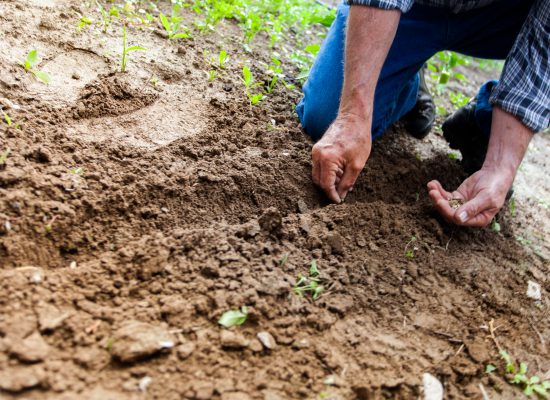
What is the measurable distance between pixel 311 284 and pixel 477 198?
0.89 m

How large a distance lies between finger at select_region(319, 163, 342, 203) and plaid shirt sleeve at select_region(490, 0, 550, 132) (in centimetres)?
85

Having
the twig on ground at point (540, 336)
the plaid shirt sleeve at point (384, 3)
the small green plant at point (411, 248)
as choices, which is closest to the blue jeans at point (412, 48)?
the plaid shirt sleeve at point (384, 3)

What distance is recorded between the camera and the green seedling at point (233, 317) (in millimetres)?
1300

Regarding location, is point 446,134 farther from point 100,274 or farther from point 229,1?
point 100,274

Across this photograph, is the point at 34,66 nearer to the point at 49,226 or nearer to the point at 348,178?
the point at 49,226

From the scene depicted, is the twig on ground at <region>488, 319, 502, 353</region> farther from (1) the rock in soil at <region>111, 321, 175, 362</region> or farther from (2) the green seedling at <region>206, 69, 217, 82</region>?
(2) the green seedling at <region>206, 69, 217, 82</region>

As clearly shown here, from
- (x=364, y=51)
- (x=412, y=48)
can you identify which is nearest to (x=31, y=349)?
(x=364, y=51)

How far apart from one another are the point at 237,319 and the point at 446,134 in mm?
1811

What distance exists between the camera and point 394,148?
249 centimetres

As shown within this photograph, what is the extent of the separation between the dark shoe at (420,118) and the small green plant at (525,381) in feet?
4.79

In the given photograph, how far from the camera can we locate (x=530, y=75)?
6.69 ft

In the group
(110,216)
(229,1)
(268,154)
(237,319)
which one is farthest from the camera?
(229,1)

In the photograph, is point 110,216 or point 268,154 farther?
point 268,154

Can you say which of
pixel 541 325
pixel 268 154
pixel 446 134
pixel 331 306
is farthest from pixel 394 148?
pixel 331 306
